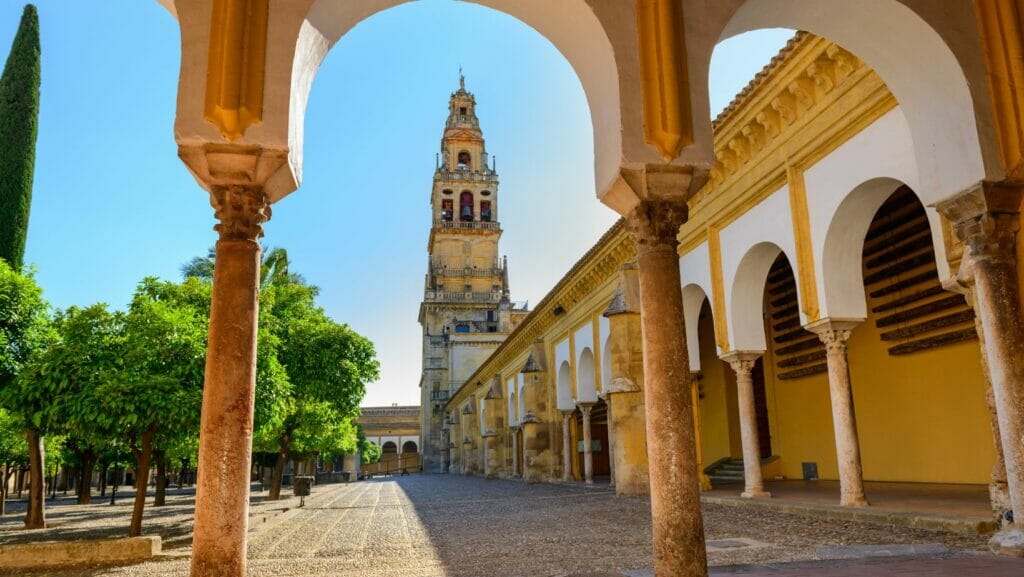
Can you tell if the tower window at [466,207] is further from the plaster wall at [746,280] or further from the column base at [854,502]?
the column base at [854,502]

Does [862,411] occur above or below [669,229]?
below

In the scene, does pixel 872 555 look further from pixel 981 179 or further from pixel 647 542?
pixel 981 179

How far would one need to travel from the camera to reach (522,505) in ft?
50.9

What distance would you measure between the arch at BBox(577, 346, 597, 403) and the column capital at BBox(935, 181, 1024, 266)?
51.9 ft

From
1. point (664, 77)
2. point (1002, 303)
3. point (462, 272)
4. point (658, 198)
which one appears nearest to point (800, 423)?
point (1002, 303)

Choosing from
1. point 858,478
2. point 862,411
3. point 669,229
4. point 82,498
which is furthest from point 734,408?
point 82,498

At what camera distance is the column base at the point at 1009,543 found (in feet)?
18.5

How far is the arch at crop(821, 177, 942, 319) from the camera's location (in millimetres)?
10305

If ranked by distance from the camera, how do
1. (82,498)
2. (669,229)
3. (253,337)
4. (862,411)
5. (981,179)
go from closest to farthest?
(253,337) < (669,229) < (981,179) < (862,411) < (82,498)

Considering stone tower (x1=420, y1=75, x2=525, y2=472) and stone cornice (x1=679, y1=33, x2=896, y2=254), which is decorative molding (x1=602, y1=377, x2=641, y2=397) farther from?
stone tower (x1=420, y1=75, x2=525, y2=472)

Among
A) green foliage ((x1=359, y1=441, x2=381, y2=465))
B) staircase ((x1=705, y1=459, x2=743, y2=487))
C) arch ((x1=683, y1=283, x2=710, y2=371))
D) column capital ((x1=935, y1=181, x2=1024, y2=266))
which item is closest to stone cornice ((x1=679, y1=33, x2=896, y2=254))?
arch ((x1=683, y1=283, x2=710, y2=371))

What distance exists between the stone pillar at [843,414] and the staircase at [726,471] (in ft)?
29.5

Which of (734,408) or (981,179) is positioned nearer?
(981,179)

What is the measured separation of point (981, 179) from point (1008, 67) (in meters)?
1.07
